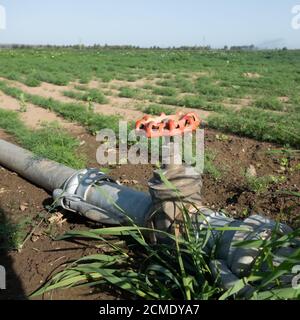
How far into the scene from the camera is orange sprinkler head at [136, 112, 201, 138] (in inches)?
88.1

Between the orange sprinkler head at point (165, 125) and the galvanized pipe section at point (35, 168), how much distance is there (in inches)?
52.3

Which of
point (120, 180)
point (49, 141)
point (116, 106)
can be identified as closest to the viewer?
point (120, 180)

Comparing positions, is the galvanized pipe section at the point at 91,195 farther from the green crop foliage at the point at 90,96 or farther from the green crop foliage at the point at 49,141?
the green crop foliage at the point at 90,96

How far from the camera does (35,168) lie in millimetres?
3852

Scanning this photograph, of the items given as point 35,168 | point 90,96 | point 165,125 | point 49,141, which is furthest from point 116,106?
point 165,125

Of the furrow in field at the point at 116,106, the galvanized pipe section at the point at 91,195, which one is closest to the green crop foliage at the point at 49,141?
the galvanized pipe section at the point at 91,195

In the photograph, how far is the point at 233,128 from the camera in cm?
576

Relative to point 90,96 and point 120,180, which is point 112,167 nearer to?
point 120,180

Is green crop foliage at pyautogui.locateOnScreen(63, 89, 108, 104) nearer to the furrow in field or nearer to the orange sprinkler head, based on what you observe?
the furrow in field

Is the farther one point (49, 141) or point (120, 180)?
point (49, 141)

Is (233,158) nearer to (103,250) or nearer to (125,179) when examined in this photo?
(125,179)

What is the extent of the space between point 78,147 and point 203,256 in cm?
329

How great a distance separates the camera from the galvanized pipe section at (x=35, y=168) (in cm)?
351

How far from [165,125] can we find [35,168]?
196cm
